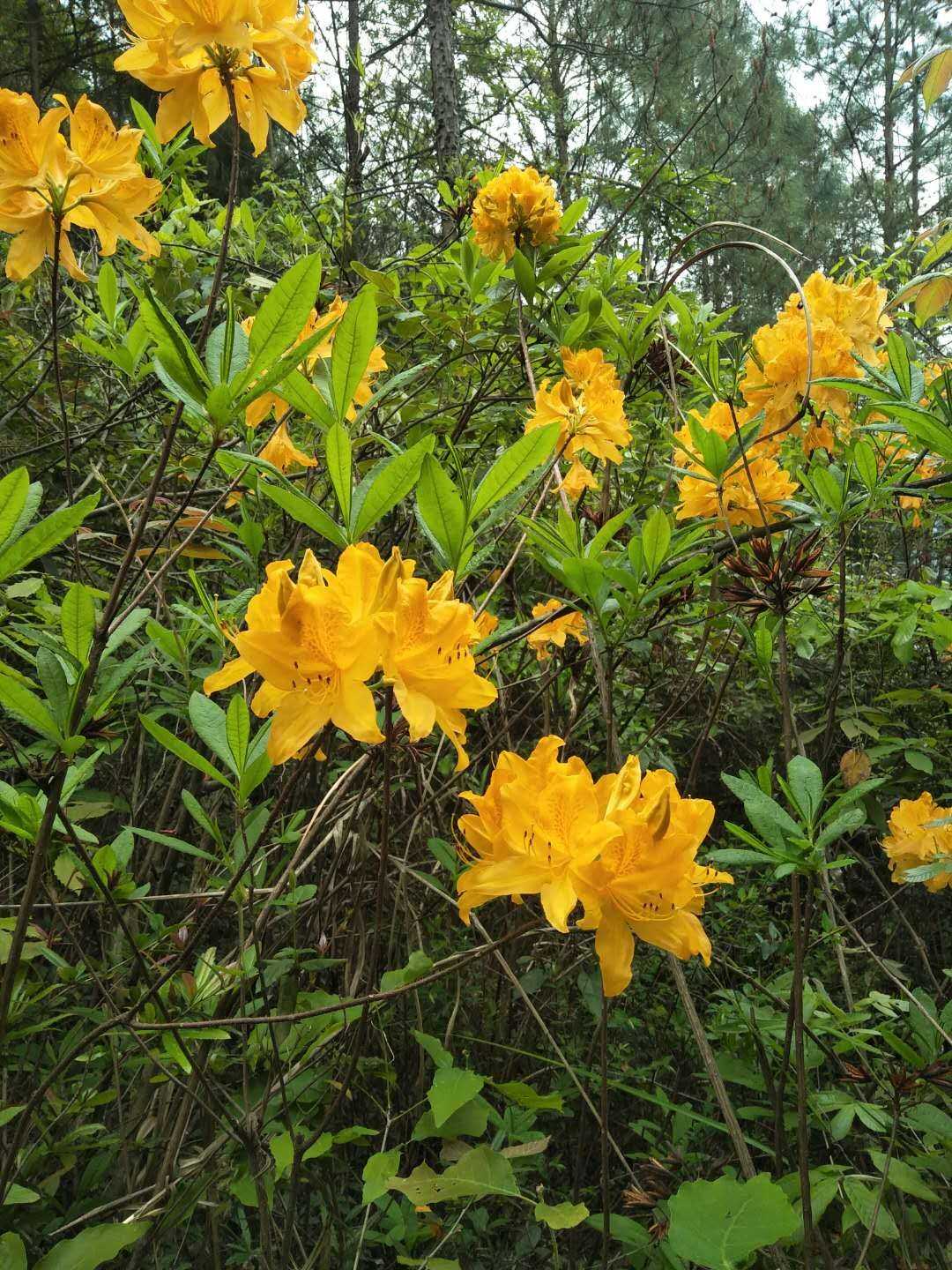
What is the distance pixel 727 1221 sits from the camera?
0.96 m

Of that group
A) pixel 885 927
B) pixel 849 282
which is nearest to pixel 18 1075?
pixel 849 282

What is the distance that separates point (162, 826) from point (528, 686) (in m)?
0.97

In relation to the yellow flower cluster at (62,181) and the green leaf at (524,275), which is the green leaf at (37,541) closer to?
the yellow flower cluster at (62,181)

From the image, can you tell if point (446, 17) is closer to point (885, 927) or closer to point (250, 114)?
point (250, 114)

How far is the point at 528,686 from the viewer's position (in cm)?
222

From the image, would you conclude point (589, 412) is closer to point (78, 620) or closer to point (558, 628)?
point (558, 628)

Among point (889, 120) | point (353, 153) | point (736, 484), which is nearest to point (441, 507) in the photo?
point (736, 484)

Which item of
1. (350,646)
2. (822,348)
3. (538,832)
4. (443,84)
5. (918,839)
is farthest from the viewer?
(443,84)

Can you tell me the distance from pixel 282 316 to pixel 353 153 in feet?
13.3

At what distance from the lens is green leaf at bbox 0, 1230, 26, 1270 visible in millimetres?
914

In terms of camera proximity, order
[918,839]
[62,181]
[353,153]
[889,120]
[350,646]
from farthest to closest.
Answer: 1. [889,120]
2. [353,153]
3. [918,839]
4. [62,181]
5. [350,646]

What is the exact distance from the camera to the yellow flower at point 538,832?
84 centimetres

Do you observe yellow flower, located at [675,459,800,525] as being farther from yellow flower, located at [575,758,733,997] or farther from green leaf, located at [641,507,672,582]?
yellow flower, located at [575,758,733,997]

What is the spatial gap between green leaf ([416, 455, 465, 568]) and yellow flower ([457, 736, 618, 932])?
9.8 inches
